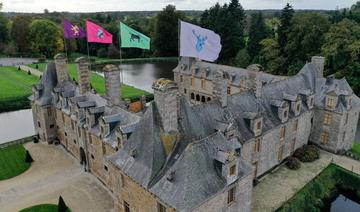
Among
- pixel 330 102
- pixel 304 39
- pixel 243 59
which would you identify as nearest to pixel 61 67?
pixel 330 102

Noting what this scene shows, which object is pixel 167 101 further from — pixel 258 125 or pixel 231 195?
pixel 258 125

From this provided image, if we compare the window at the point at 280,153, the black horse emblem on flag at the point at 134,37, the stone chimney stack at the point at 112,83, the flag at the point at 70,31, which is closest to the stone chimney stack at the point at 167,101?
the stone chimney stack at the point at 112,83

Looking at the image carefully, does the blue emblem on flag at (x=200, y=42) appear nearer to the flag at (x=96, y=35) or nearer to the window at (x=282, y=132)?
the flag at (x=96, y=35)

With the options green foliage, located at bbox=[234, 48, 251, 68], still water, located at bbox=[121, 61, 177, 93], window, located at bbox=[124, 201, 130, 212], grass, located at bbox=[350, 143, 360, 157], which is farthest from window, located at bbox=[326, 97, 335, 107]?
green foliage, located at bbox=[234, 48, 251, 68]

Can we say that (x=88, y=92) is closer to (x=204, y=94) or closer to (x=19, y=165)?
(x=19, y=165)

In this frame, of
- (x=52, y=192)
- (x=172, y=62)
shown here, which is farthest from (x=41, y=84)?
(x=172, y=62)
